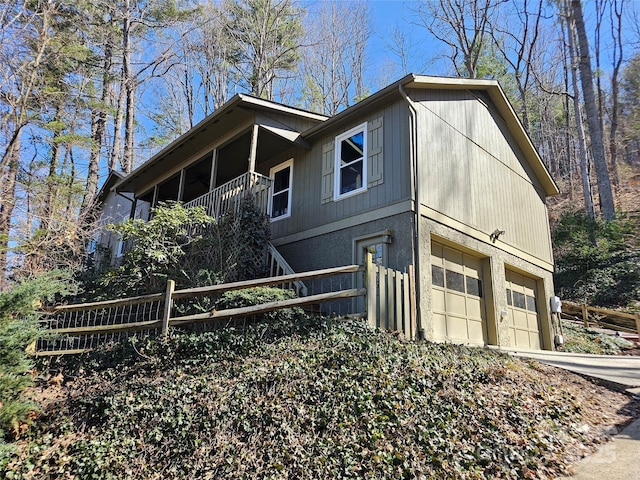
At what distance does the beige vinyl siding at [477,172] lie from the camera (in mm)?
8938

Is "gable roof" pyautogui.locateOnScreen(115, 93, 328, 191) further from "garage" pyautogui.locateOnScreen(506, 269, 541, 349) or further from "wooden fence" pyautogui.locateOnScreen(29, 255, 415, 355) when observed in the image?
"garage" pyautogui.locateOnScreen(506, 269, 541, 349)

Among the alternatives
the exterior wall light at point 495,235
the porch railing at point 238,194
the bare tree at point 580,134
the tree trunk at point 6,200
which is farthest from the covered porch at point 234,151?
the bare tree at point 580,134

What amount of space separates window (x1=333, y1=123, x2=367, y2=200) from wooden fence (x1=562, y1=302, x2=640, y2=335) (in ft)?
33.8

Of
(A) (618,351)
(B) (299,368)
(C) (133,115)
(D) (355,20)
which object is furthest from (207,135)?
(D) (355,20)

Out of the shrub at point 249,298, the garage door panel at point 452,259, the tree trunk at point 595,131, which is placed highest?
the tree trunk at point 595,131

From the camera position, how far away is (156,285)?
848cm

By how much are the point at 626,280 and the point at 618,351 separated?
17.4 ft

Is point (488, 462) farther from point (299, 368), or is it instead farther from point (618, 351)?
point (618, 351)

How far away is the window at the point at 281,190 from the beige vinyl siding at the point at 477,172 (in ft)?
13.0

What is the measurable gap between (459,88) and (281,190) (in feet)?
17.4

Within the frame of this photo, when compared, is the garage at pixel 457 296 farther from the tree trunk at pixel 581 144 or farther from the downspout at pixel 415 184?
the tree trunk at pixel 581 144

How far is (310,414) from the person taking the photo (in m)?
4.07

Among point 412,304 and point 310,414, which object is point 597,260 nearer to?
point 412,304

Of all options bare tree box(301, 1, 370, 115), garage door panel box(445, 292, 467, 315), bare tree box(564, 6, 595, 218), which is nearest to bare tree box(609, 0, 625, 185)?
bare tree box(564, 6, 595, 218)
